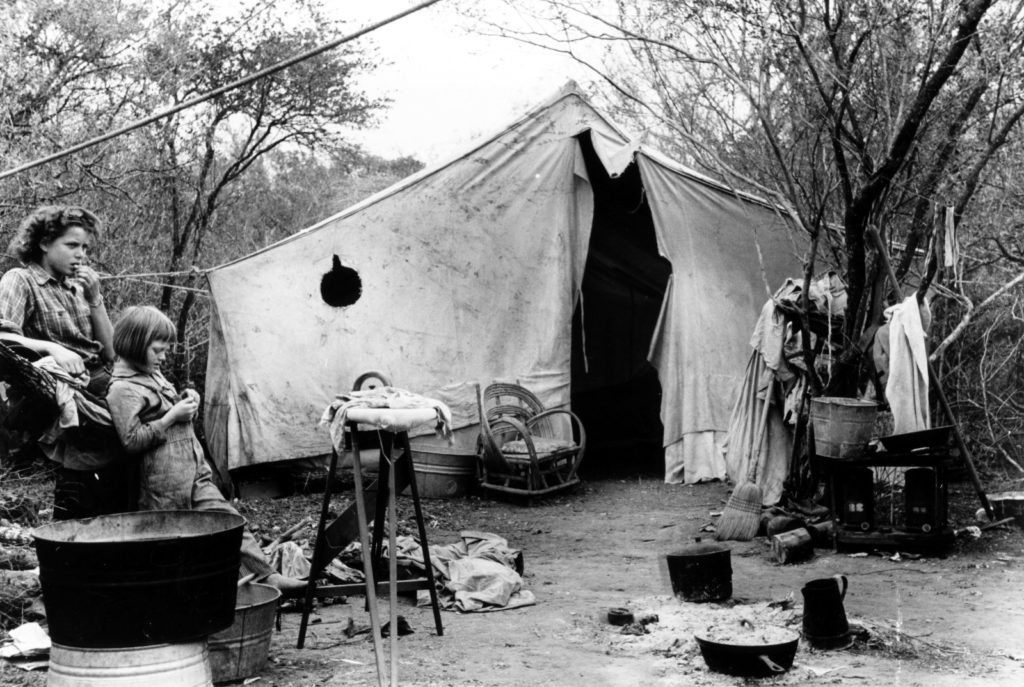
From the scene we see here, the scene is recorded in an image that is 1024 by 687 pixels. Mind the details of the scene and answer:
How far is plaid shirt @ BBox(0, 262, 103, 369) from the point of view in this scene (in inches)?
174

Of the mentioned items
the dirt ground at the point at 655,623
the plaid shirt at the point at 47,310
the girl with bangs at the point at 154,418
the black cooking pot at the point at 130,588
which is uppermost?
the plaid shirt at the point at 47,310

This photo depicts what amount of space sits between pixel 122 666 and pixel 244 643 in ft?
2.94

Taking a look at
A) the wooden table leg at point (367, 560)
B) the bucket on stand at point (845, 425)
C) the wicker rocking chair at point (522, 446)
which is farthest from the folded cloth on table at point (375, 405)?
the wicker rocking chair at point (522, 446)

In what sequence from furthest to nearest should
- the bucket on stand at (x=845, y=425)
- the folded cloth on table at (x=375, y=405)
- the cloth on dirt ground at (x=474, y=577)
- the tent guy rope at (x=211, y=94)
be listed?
1. the bucket on stand at (x=845, y=425)
2. the cloth on dirt ground at (x=474, y=577)
3. the tent guy rope at (x=211, y=94)
4. the folded cloth on table at (x=375, y=405)

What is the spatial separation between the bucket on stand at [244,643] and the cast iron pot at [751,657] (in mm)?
1730

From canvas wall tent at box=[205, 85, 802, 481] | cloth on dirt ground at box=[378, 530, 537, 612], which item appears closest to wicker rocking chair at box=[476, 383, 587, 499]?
canvas wall tent at box=[205, 85, 802, 481]

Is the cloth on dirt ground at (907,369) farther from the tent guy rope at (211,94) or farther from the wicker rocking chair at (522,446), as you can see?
the tent guy rope at (211,94)

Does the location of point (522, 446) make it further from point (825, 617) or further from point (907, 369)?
point (825, 617)

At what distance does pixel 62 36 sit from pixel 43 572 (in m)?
7.42

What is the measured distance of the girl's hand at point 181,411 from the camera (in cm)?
402

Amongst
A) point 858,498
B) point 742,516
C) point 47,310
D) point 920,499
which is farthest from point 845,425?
point 47,310

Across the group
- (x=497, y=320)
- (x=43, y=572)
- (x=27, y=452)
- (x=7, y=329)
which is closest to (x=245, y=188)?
(x=497, y=320)

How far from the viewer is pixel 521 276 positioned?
9008 mm

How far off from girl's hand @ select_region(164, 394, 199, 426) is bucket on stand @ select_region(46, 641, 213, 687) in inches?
43.9
